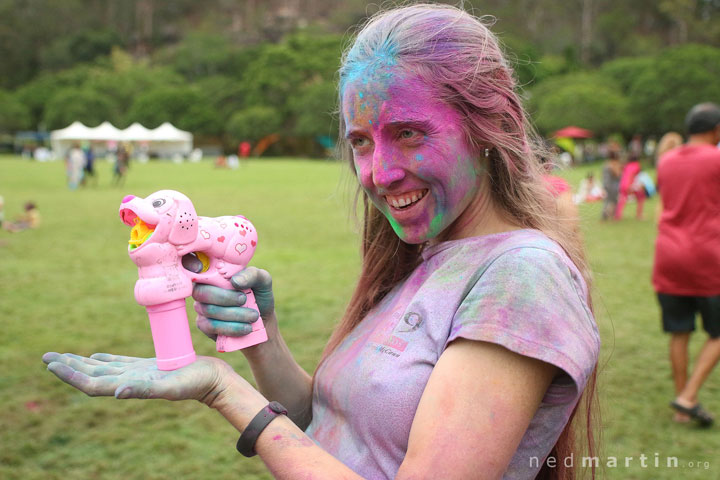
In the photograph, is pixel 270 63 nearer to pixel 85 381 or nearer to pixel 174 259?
pixel 174 259

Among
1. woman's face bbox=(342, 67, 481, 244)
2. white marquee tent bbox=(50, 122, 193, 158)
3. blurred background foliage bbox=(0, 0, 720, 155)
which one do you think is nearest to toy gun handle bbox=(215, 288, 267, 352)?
woman's face bbox=(342, 67, 481, 244)

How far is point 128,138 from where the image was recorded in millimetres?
50469

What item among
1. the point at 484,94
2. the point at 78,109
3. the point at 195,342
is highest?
the point at 484,94

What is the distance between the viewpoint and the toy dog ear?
169 cm

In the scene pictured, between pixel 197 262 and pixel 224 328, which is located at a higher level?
pixel 197 262

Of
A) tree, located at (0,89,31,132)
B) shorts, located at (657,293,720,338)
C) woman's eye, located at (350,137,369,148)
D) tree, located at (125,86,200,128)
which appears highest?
woman's eye, located at (350,137,369,148)

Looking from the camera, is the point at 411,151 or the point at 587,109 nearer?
the point at 411,151

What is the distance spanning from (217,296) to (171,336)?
155mm

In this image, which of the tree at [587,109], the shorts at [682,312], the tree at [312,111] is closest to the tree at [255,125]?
the tree at [312,111]

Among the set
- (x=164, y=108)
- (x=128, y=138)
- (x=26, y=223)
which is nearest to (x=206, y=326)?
(x=26, y=223)

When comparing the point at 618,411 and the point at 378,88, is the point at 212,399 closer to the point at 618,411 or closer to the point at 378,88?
the point at 378,88

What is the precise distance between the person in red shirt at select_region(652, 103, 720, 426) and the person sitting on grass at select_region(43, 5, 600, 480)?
10.8 feet

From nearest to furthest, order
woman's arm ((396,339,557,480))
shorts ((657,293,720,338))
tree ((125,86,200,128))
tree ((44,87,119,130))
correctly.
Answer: woman's arm ((396,339,557,480)), shorts ((657,293,720,338)), tree ((125,86,200,128)), tree ((44,87,119,130))

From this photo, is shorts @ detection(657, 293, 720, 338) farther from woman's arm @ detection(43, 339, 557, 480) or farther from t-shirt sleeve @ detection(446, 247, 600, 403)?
woman's arm @ detection(43, 339, 557, 480)
